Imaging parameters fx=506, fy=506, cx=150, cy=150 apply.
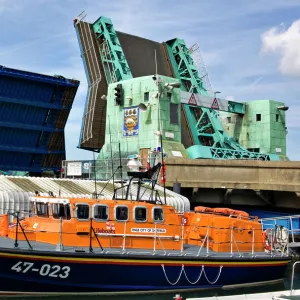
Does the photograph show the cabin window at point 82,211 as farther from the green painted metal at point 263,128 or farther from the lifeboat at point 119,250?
the green painted metal at point 263,128

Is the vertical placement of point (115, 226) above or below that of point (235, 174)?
below

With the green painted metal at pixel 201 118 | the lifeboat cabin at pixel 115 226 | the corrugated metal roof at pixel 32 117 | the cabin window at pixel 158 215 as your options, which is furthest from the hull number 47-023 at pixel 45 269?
the green painted metal at pixel 201 118

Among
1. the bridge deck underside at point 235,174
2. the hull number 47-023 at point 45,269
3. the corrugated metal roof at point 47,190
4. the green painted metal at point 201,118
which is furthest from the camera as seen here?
the green painted metal at point 201,118

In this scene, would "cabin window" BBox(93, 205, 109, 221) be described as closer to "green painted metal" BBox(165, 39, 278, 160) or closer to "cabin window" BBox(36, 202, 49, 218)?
"cabin window" BBox(36, 202, 49, 218)

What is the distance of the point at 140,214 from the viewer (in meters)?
12.6

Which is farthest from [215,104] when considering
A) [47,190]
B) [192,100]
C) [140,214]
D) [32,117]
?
[140,214]

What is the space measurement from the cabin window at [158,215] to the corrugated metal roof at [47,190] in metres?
4.04

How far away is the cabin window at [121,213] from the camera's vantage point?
1237 cm

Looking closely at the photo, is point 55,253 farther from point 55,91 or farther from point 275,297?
point 55,91

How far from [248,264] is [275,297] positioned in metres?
5.95

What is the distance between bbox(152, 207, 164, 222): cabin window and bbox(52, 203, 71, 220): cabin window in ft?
7.16

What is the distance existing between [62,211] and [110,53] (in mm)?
19387

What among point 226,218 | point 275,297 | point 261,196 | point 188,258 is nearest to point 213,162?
point 261,196

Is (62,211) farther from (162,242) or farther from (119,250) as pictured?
(162,242)
